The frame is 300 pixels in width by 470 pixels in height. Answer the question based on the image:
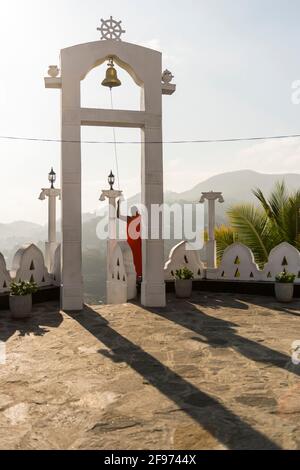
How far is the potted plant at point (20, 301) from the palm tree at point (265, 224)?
367 inches

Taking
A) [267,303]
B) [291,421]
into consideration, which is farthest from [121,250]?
[291,421]

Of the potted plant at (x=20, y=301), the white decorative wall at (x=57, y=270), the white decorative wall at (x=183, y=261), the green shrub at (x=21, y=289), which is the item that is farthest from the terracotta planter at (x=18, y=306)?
the white decorative wall at (x=183, y=261)

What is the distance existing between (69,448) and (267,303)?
7924 millimetres

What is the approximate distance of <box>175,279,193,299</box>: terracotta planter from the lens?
11.4 m

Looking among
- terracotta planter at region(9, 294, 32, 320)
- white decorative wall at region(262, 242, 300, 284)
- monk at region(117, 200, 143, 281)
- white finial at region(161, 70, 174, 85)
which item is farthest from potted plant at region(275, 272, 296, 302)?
terracotta planter at region(9, 294, 32, 320)

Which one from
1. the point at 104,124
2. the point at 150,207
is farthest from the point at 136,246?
the point at 104,124

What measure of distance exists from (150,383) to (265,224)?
483 inches

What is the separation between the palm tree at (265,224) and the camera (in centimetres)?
1608

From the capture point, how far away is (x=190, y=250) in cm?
1257

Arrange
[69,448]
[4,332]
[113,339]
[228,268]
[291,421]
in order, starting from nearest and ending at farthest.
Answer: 1. [69,448]
2. [291,421]
3. [113,339]
4. [4,332]
5. [228,268]

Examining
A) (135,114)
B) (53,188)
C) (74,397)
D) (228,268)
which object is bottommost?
(74,397)

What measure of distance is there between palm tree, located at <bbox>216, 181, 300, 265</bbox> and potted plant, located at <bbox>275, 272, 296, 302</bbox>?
4.91 metres

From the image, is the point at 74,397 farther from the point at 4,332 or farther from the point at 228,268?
the point at 228,268

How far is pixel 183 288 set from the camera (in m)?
11.4
